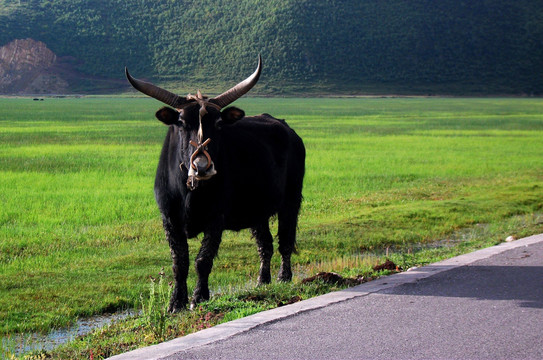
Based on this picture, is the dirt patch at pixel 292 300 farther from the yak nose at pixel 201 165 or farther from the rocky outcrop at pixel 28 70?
the rocky outcrop at pixel 28 70

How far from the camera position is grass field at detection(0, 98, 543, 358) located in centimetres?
959

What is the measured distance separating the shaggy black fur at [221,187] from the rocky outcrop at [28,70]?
112 m

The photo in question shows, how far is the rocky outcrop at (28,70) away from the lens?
118000mm

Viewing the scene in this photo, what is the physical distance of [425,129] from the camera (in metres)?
45.4

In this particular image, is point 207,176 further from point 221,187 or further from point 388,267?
point 388,267

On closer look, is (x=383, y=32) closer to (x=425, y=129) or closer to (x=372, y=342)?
(x=425, y=129)

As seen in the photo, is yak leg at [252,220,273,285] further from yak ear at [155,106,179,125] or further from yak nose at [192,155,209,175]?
yak nose at [192,155,209,175]

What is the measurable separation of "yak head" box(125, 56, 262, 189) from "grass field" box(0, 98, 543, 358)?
1827 millimetres

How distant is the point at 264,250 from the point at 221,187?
169 cm

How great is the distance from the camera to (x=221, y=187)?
27.6 feet

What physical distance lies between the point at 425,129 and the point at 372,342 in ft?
132

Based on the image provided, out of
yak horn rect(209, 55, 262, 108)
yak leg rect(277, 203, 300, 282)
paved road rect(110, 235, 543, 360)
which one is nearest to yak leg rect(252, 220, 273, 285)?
yak leg rect(277, 203, 300, 282)

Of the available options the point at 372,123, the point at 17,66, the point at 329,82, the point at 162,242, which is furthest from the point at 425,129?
the point at 17,66

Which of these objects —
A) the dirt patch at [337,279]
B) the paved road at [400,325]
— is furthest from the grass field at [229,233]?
the paved road at [400,325]
